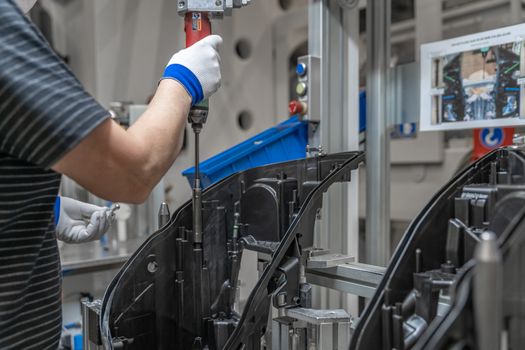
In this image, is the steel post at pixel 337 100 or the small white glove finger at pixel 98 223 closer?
the small white glove finger at pixel 98 223

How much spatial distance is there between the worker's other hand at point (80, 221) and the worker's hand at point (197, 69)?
47cm

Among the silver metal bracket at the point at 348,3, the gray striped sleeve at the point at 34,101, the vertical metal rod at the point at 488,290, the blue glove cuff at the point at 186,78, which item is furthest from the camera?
the silver metal bracket at the point at 348,3

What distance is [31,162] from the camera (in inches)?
24.9

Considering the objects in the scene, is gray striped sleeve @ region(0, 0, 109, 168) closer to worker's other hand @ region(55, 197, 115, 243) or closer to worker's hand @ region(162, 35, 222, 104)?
worker's hand @ region(162, 35, 222, 104)

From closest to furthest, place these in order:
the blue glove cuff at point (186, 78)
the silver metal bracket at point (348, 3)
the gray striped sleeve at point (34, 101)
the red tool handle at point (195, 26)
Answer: the gray striped sleeve at point (34, 101), the blue glove cuff at point (186, 78), the red tool handle at point (195, 26), the silver metal bracket at point (348, 3)

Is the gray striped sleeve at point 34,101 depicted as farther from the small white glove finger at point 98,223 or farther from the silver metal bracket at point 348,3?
the silver metal bracket at point 348,3

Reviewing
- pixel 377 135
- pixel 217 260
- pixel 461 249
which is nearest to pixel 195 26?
pixel 217 260

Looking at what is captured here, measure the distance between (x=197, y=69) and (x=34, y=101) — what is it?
0.30 metres

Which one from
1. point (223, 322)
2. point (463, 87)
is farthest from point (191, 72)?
point (463, 87)

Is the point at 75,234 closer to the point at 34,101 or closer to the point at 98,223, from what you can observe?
the point at 98,223

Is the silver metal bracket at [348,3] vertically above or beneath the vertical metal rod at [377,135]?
above

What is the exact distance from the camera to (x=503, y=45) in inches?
46.3

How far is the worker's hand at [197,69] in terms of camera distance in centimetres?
78

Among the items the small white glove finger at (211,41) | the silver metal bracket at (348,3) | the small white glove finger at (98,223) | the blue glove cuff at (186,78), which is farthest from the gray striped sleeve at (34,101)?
the silver metal bracket at (348,3)
